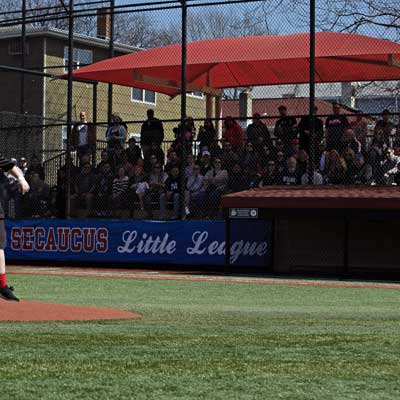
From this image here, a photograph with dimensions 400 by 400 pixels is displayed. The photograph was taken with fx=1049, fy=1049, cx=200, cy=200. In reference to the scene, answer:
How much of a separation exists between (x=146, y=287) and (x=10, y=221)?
7820mm

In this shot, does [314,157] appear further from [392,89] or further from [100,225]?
[392,89]

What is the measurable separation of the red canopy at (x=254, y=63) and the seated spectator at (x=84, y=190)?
2.49 meters

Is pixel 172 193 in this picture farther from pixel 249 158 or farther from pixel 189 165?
pixel 249 158

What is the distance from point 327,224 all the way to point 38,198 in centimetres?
706

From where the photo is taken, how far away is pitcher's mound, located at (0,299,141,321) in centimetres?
1003

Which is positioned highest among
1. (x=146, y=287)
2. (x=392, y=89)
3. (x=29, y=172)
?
(x=392, y=89)

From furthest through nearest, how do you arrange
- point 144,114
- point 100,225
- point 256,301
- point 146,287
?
point 144,114, point 100,225, point 146,287, point 256,301

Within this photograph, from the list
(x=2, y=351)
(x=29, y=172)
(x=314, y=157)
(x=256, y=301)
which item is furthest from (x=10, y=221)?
(x=2, y=351)

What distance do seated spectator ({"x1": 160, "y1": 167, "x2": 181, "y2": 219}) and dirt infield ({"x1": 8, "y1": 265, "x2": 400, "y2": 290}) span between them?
128cm

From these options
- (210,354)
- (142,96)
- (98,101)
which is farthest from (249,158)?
(142,96)

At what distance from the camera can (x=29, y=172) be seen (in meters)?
23.4

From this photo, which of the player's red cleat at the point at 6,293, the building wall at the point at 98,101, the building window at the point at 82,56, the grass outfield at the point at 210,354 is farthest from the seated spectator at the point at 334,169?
the building window at the point at 82,56

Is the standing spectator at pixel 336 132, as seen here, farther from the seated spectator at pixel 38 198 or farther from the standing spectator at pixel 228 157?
the seated spectator at pixel 38 198

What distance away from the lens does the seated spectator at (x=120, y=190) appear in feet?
71.2
